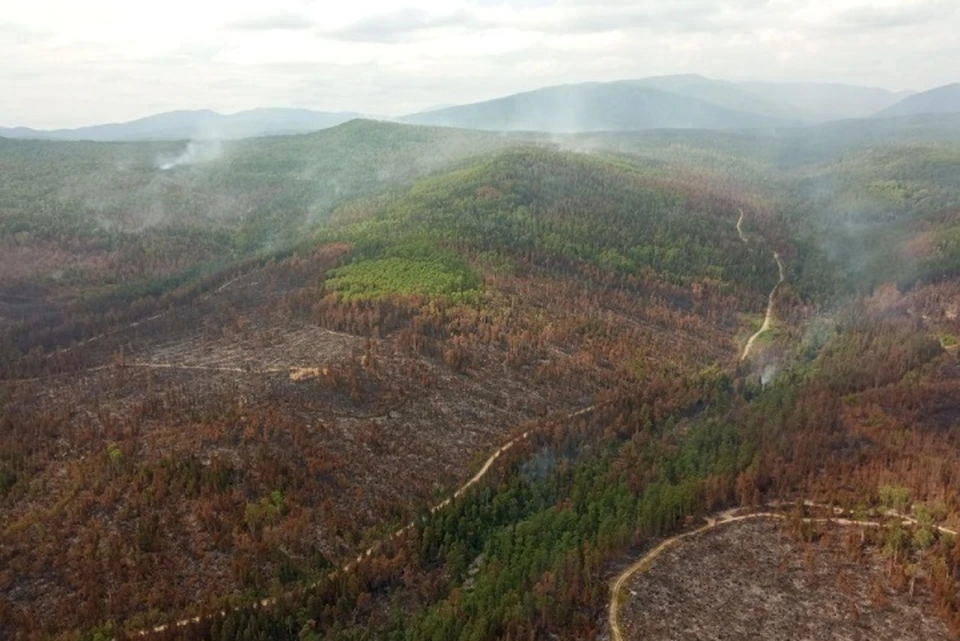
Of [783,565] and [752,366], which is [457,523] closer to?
[783,565]

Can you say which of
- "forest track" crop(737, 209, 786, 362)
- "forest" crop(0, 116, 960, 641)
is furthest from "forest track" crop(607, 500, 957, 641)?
"forest track" crop(737, 209, 786, 362)

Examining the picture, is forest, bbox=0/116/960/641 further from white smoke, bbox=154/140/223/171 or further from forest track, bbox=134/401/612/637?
white smoke, bbox=154/140/223/171

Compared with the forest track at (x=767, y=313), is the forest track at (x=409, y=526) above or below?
below

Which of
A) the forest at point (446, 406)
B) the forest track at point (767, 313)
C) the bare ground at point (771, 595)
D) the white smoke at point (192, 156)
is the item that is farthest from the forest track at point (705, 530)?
the white smoke at point (192, 156)

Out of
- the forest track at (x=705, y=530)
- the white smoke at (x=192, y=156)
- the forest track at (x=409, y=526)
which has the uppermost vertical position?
the white smoke at (x=192, y=156)

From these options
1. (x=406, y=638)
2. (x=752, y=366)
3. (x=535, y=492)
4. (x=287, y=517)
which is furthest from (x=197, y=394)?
(x=752, y=366)

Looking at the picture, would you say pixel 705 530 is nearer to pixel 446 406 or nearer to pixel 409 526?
pixel 409 526

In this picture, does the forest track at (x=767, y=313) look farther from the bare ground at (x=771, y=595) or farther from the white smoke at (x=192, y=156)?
the white smoke at (x=192, y=156)
